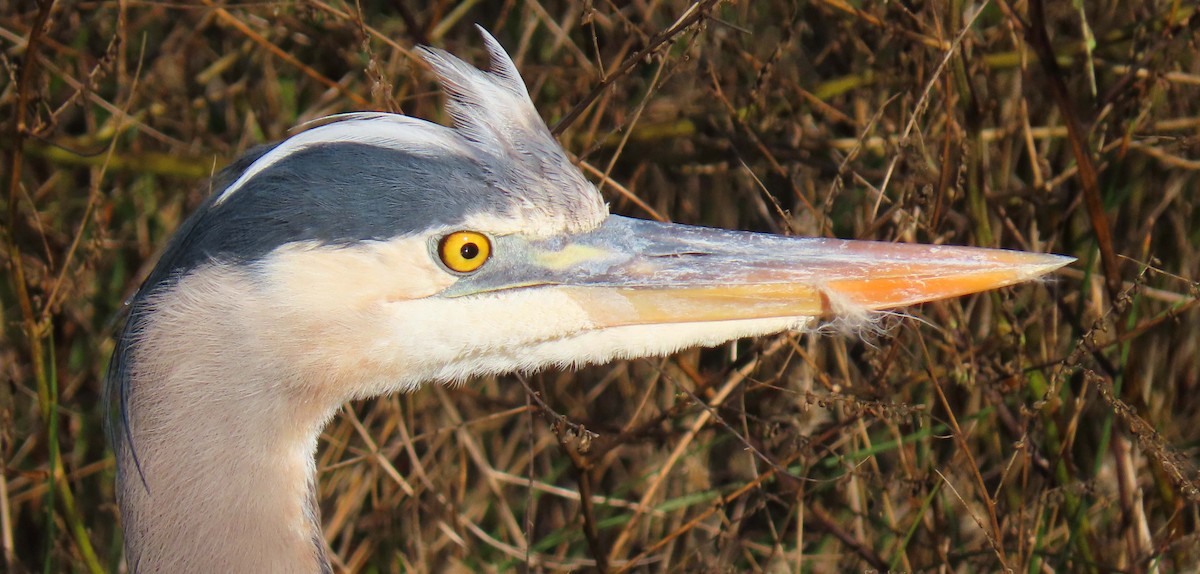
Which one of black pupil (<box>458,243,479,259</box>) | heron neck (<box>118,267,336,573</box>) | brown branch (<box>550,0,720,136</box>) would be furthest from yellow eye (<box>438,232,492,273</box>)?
brown branch (<box>550,0,720,136</box>)

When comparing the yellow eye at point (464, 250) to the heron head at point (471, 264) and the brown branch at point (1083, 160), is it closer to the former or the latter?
the heron head at point (471, 264)

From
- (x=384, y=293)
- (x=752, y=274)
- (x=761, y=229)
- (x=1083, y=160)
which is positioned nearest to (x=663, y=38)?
(x=752, y=274)

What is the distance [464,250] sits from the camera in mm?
1717

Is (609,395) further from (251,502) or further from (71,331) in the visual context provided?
(251,502)

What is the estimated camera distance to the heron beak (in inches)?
68.8

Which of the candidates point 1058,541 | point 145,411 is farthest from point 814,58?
point 145,411

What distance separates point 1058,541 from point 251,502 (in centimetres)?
184

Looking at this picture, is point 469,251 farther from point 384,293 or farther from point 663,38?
point 663,38

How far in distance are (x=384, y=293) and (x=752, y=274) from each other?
588 mm

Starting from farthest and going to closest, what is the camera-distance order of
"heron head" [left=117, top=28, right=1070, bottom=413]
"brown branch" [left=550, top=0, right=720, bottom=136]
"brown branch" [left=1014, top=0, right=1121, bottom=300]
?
1. "brown branch" [left=1014, top=0, right=1121, bottom=300]
2. "brown branch" [left=550, top=0, right=720, bottom=136]
3. "heron head" [left=117, top=28, right=1070, bottom=413]

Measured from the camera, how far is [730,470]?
327cm

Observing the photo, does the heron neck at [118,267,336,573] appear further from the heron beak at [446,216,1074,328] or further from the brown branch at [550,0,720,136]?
the brown branch at [550,0,720,136]

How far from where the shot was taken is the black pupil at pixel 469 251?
5.63 feet

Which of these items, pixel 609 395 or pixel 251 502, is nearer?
pixel 251 502
